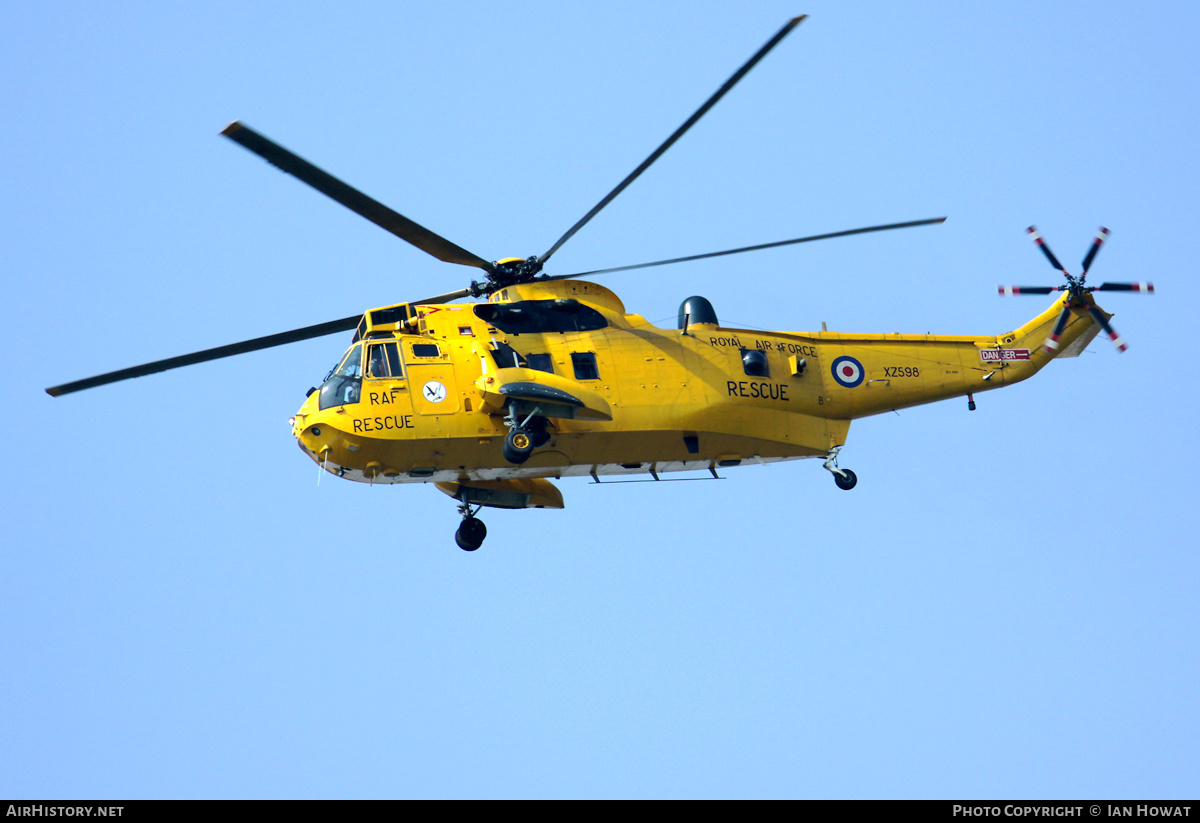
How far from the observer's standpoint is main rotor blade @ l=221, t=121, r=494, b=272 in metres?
24.5

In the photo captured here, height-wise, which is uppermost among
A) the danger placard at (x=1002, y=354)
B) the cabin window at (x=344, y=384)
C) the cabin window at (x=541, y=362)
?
the danger placard at (x=1002, y=354)

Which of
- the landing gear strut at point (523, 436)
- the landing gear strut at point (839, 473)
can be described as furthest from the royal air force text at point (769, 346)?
the landing gear strut at point (523, 436)

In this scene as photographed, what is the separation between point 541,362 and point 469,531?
4.15 m

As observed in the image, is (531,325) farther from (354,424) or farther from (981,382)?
(981,382)

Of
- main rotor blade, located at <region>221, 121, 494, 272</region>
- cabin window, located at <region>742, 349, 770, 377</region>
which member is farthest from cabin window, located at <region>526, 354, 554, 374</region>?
cabin window, located at <region>742, 349, 770, 377</region>

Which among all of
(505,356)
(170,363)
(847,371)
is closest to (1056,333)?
(847,371)

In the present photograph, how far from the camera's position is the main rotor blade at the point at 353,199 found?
24.5 metres

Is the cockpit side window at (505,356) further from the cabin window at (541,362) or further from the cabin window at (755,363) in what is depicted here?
the cabin window at (755,363)

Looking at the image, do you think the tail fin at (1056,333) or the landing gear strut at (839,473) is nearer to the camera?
the landing gear strut at (839,473)

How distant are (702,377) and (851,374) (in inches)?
141

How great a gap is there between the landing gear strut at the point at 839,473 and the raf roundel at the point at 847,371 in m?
1.39

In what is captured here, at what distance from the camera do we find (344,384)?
1118 inches

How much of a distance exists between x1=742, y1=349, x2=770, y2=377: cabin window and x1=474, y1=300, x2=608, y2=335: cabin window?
9.78ft
